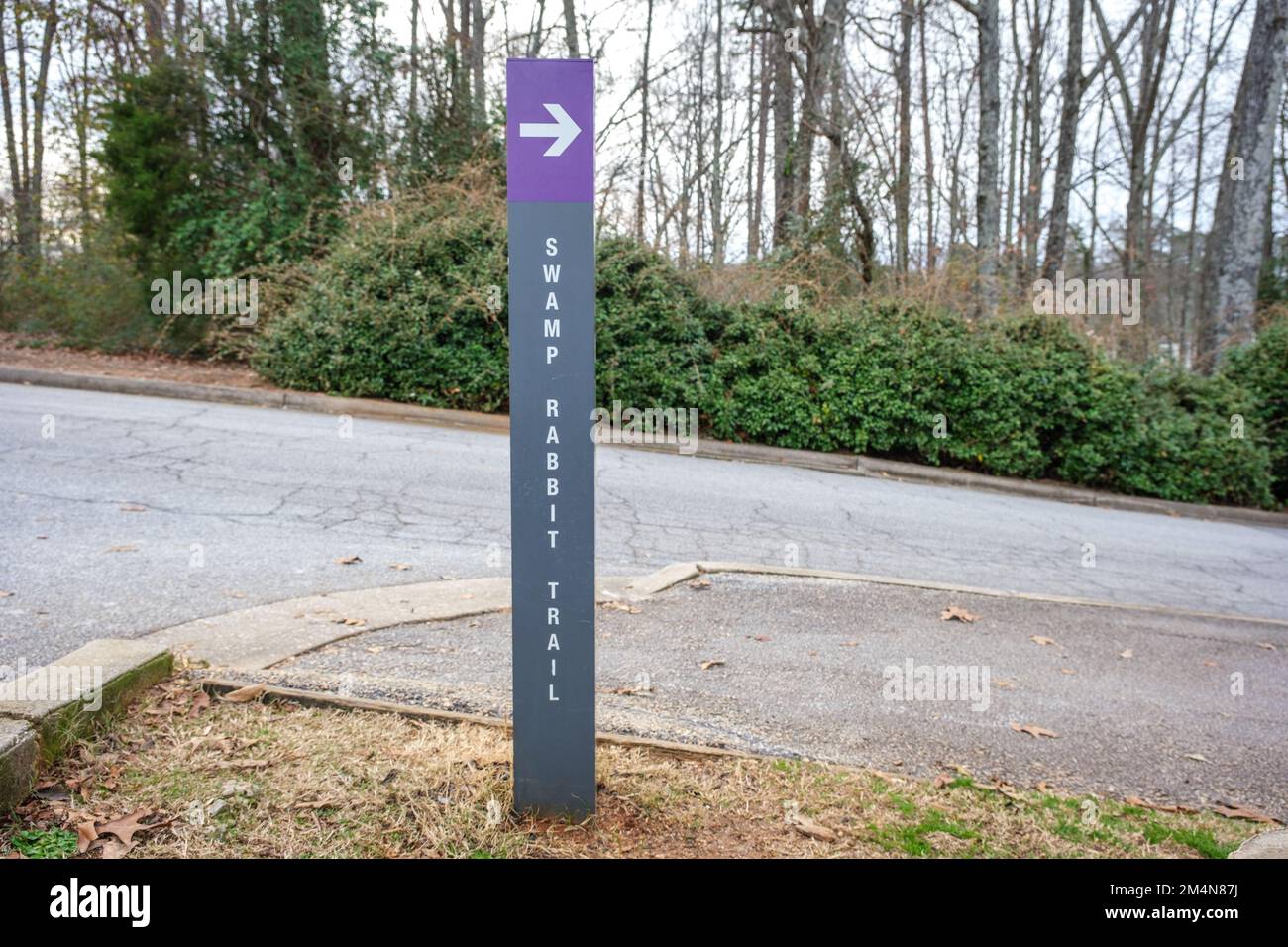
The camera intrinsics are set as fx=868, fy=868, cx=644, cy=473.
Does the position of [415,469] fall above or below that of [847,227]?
below

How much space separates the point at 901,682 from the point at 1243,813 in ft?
4.97

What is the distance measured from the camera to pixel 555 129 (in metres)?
2.54

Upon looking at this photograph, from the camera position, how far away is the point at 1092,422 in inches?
509

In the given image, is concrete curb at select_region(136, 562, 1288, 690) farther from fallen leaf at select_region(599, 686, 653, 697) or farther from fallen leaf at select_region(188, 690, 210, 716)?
fallen leaf at select_region(599, 686, 653, 697)

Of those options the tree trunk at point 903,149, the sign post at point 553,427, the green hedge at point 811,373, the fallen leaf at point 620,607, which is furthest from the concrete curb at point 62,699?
the tree trunk at point 903,149

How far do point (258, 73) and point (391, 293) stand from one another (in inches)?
252

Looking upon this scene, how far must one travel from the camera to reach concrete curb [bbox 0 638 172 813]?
266cm

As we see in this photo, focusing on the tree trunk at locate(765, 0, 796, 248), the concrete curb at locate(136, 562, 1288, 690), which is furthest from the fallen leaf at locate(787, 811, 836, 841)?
the tree trunk at locate(765, 0, 796, 248)

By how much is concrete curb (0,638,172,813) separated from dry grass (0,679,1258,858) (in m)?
0.08

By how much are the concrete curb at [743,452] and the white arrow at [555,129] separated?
9.96 meters

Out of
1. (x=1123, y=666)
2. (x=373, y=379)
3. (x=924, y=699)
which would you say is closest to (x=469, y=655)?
(x=924, y=699)

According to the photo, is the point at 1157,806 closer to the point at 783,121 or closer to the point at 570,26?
the point at 783,121
